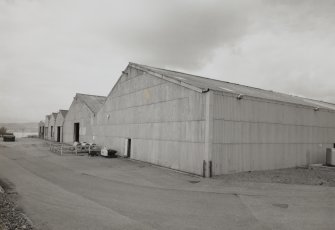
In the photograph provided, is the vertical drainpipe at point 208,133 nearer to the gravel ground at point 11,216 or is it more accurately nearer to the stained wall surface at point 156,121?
the stained wall surface at point 156,121

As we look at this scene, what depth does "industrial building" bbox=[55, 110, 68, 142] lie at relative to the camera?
5849 centimetres

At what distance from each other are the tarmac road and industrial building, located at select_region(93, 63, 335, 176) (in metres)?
2.97

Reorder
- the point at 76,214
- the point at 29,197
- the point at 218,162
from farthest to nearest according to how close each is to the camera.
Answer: the point at 218,162, the point at 29,197, the point at 76,214

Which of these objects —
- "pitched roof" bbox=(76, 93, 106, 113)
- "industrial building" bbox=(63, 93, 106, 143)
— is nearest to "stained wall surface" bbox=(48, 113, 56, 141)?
"industrial building" bbox=(63, 93, 106, 143)

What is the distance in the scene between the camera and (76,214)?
9.77 meters

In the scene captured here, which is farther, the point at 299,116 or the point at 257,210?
the point at 299,116

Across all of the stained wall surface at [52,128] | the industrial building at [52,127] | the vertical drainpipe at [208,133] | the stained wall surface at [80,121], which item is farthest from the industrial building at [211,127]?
the stained wall surface at [52,128]

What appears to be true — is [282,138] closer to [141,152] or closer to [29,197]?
[141,152]

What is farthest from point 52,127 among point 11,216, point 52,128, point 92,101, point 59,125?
point 11,216

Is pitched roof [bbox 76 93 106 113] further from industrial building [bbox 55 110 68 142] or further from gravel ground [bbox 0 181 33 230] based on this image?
gravel ground [bbox 0 181 33 230]

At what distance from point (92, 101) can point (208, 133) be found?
3429cm

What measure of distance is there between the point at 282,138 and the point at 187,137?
346 inches

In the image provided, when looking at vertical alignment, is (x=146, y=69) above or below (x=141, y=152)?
above

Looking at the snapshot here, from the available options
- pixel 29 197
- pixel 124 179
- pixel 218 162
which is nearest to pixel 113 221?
pixel 29 197
